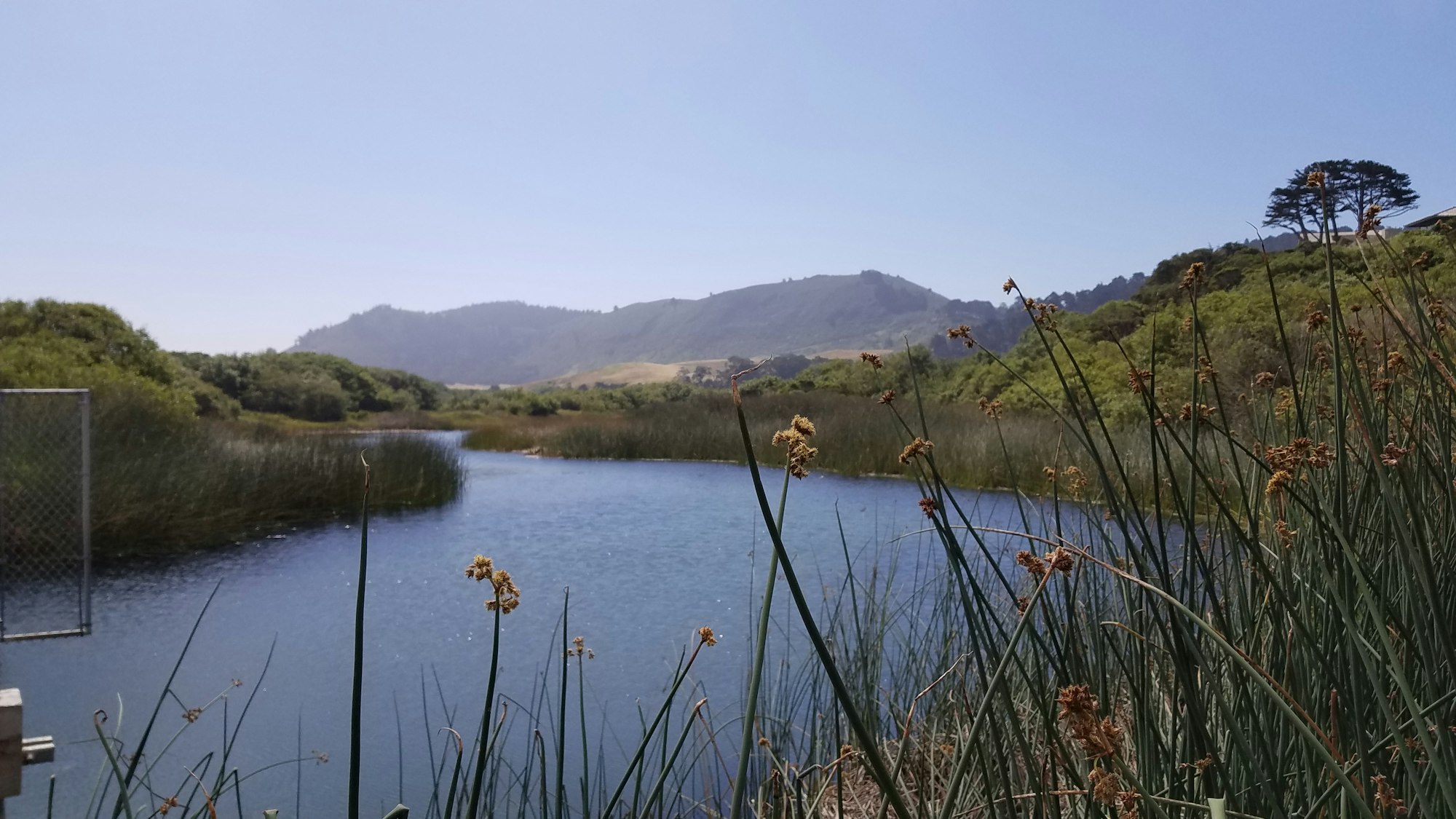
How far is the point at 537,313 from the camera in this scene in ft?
368

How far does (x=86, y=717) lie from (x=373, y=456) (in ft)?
15.1

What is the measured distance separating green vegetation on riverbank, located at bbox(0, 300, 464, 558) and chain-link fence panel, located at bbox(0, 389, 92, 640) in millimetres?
282

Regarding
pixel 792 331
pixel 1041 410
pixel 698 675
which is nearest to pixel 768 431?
pixel 1041 410

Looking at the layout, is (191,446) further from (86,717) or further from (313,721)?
(313,721)

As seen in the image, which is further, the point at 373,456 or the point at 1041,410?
the point at 1041,410

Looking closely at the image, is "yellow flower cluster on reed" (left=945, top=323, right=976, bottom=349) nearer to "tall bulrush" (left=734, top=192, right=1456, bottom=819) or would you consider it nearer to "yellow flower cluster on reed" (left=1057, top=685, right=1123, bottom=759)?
"tall bulrush" (left=734, top=192, right=1456, bottom=819)

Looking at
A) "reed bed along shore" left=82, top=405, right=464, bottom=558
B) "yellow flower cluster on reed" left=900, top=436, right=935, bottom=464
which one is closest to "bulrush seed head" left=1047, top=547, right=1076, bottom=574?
"yellow flower cluster on reed" left=900, top=436, right=935, bottom=464

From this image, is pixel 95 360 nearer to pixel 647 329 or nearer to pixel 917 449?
pixel 917 449

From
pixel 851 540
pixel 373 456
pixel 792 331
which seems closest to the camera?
pixel 851 540

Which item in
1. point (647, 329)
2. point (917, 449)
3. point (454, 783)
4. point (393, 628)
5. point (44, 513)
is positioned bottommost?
point (393, 628)

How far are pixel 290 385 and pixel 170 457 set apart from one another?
43.8ft

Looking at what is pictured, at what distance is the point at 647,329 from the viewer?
90000mm

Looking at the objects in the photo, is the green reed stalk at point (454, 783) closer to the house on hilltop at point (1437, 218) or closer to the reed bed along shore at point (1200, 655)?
the reed bed along shore at point (1200, 655)

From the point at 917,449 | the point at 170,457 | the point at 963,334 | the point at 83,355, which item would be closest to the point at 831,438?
the point at 170,457
